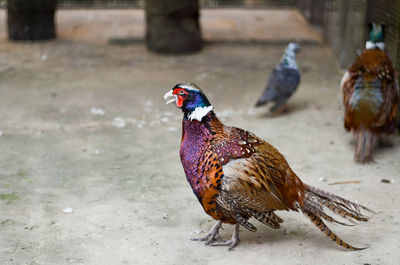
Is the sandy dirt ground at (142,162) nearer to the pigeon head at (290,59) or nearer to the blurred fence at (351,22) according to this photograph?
the blurred fence at (351,22)

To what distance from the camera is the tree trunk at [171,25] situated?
9531 millimetres

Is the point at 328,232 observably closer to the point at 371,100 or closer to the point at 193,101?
the point at 193,101

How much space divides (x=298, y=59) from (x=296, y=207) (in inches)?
232

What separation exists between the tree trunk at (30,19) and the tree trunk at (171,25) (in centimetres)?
205

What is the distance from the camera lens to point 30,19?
10383 mm

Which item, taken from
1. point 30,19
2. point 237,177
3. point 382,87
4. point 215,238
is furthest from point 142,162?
point 30,19

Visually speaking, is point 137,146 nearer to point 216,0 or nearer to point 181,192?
point 181,192

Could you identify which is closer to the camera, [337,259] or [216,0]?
[337,259]

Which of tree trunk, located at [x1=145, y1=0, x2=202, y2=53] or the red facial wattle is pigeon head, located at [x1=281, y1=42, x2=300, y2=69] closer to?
tree trunk, located at [x1=145, y1=0, x2=202, y2=53]

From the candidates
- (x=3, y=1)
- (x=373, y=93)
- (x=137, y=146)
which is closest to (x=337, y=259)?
(x=373, y=93)

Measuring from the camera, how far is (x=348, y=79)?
5531 mm

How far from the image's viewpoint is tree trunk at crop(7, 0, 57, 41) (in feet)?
33.6

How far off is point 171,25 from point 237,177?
649cm

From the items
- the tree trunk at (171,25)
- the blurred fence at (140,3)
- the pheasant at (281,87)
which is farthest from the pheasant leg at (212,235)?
the blurred fence at (140,3)
